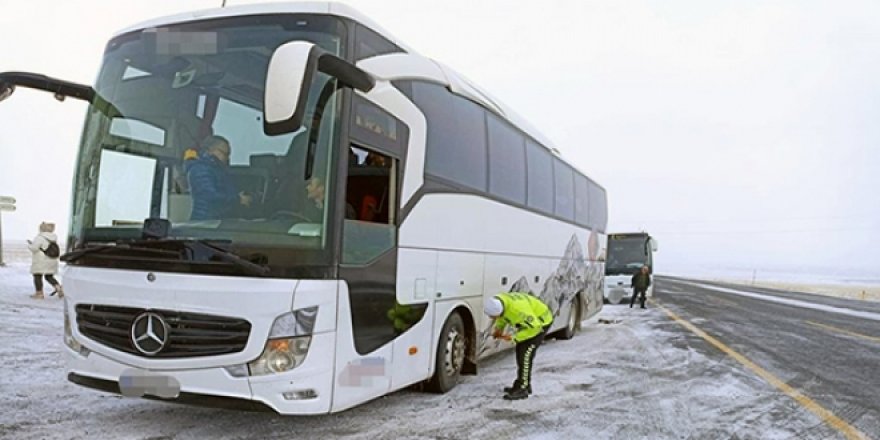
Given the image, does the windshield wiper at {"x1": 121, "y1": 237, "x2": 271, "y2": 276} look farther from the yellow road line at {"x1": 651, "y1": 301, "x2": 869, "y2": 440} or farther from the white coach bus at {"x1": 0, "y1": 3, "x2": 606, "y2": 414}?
the yellow road line at {"x1": 651, "y1": 301, "x2": 869, "y2": 440}

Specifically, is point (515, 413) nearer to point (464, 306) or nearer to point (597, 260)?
point (464, 306)

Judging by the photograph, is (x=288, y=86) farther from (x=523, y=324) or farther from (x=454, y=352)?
(x=454, y=352)

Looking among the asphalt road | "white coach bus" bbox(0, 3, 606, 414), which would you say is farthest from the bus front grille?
the asphalt road

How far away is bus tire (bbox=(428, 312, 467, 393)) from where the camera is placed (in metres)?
6.45

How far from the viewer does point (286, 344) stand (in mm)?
4340

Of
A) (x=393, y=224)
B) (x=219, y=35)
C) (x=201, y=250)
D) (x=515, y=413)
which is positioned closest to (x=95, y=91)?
(x=219, y=35)

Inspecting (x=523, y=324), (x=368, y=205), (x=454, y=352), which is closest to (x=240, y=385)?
(x=368, y=205)

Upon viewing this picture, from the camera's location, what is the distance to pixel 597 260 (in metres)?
14.6

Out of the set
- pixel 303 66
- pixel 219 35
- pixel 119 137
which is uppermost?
pixel 219 35

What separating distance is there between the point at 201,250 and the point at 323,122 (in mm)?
1286

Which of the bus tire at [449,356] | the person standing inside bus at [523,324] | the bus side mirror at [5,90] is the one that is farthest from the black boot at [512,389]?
the bus side mirror at [5,90]

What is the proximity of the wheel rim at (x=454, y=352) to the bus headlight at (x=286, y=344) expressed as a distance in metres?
2.47

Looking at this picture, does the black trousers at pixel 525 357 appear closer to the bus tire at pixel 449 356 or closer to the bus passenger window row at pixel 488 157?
the bus tire at pixel 449 356

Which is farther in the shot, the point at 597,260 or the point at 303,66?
the point at 597,260
